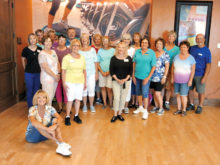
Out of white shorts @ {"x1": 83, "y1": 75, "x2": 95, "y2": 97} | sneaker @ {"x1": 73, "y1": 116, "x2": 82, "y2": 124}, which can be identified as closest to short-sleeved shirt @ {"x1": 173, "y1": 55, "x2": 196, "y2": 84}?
white shorts @ {"x1": 83, "y1": 75, "x2": 95, "y2": 97}

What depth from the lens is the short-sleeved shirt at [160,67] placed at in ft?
13.8

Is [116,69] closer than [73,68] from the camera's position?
No

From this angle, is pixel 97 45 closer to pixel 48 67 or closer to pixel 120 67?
pixel 120 67

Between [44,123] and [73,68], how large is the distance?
3.42ft

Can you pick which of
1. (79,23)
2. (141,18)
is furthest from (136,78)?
(79,23)

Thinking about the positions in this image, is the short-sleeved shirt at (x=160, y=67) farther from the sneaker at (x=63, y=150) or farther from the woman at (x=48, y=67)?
the sneaker at (x=63, y=150)

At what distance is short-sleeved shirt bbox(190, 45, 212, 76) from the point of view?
435 cm

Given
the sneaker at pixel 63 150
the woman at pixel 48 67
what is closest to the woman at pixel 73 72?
the woman at pixel 48 67

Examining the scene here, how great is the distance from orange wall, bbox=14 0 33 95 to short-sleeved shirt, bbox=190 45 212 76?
364 centimetres

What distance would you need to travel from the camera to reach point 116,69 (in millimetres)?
3818

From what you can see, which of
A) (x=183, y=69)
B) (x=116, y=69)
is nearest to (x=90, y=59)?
(x=116, y=69)

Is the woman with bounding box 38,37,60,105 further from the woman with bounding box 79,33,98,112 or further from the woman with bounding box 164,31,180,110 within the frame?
the woman with bounding box 164,31,180,110

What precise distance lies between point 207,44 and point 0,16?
4.18 meters

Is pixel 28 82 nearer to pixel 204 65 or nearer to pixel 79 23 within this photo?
pixel 79 23
